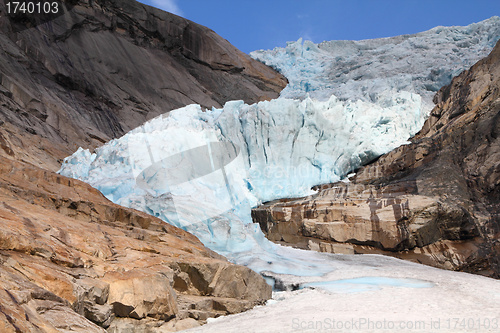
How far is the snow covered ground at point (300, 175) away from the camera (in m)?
5.84

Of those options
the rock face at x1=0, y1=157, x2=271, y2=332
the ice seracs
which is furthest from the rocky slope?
the ice seracs

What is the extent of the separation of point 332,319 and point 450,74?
59.8 ft

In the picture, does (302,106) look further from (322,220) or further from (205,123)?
(322,220)

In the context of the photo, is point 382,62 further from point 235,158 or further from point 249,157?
point 235,158

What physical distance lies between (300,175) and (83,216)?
8773 millimetres

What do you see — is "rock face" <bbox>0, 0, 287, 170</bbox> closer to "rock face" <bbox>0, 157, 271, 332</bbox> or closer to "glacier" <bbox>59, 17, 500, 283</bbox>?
"glacier" <bbox>59, 17, 500, 283</bbox>

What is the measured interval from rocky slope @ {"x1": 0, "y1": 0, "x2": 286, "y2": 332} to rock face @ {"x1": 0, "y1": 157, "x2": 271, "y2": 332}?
0.05ft

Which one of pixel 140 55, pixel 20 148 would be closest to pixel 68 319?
pixel 20 148

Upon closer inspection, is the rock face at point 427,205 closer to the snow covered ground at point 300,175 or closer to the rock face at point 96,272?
the snow covered ground at point 300,175

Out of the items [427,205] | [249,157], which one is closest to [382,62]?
[249,157]

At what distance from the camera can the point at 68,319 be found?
402 cm

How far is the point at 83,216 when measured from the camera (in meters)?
7.79

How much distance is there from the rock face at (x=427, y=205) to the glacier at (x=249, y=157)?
1029 millimetres

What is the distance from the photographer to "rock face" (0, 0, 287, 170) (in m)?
16.2
